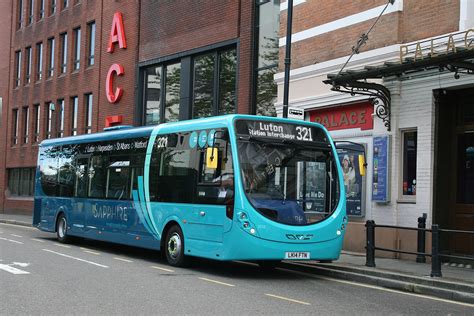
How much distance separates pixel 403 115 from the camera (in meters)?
14.7

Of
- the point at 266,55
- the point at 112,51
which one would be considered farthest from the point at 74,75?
the point at 266,55

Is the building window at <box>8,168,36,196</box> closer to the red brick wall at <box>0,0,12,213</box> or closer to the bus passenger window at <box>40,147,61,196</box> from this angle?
the red brick wall at <box>0,0,12,213</box>

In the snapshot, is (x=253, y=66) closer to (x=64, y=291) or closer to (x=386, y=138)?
(x=386, y=138)

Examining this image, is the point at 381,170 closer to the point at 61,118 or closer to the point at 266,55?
the point at 266,55

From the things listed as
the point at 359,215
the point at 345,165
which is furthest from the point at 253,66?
the point at 359,215

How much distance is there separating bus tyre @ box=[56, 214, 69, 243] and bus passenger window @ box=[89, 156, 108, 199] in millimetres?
2173

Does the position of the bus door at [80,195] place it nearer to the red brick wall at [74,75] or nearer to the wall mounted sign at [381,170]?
the wall mounted sign at [381,170]

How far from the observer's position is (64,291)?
930 cm

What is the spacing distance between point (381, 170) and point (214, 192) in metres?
5.15

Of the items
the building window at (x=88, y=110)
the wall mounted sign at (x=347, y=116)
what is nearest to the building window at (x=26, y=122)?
the building window at (x=88, y=110)

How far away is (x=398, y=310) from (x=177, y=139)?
6374mm

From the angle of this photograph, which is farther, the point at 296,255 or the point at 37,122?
the point at 37,122

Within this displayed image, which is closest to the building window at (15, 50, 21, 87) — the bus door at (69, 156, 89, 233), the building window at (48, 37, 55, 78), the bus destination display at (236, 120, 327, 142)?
the building window at (48, 37, 55, 78)

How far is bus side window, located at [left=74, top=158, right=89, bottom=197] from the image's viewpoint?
56.0 feet
